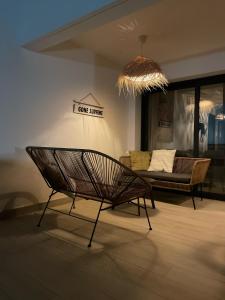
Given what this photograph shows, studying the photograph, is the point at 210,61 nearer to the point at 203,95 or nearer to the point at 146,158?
the point at 203,95

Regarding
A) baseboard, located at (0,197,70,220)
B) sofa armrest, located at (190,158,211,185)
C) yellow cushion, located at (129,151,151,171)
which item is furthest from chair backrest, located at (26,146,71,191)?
yellow cushion, located at (129,151,151,171)

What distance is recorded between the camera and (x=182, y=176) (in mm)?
3494

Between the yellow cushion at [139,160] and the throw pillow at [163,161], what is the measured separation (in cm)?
10

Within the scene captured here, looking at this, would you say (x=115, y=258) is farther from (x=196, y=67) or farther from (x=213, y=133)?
(x=196, y=67)

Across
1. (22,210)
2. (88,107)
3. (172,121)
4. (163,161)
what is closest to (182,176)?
(163,161)

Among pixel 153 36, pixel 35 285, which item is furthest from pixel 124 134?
pixel 35 285

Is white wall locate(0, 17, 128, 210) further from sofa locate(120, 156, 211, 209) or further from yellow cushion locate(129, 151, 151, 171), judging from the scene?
sofa locate(120, 156, 211, 209)

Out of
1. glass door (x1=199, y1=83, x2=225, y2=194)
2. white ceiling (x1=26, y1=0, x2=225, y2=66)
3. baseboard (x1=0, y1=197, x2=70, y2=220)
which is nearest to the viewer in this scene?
white ceiling (x1=26, y1=0, x2=225, y2=66)

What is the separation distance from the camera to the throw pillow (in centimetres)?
400

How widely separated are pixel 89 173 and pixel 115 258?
725mm

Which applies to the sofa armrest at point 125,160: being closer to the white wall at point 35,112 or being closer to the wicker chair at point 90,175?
the white wall at point 35,112

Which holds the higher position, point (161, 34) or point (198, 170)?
point (161, 34)

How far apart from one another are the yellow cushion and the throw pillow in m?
0.10

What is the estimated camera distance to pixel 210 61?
12.3 ft
